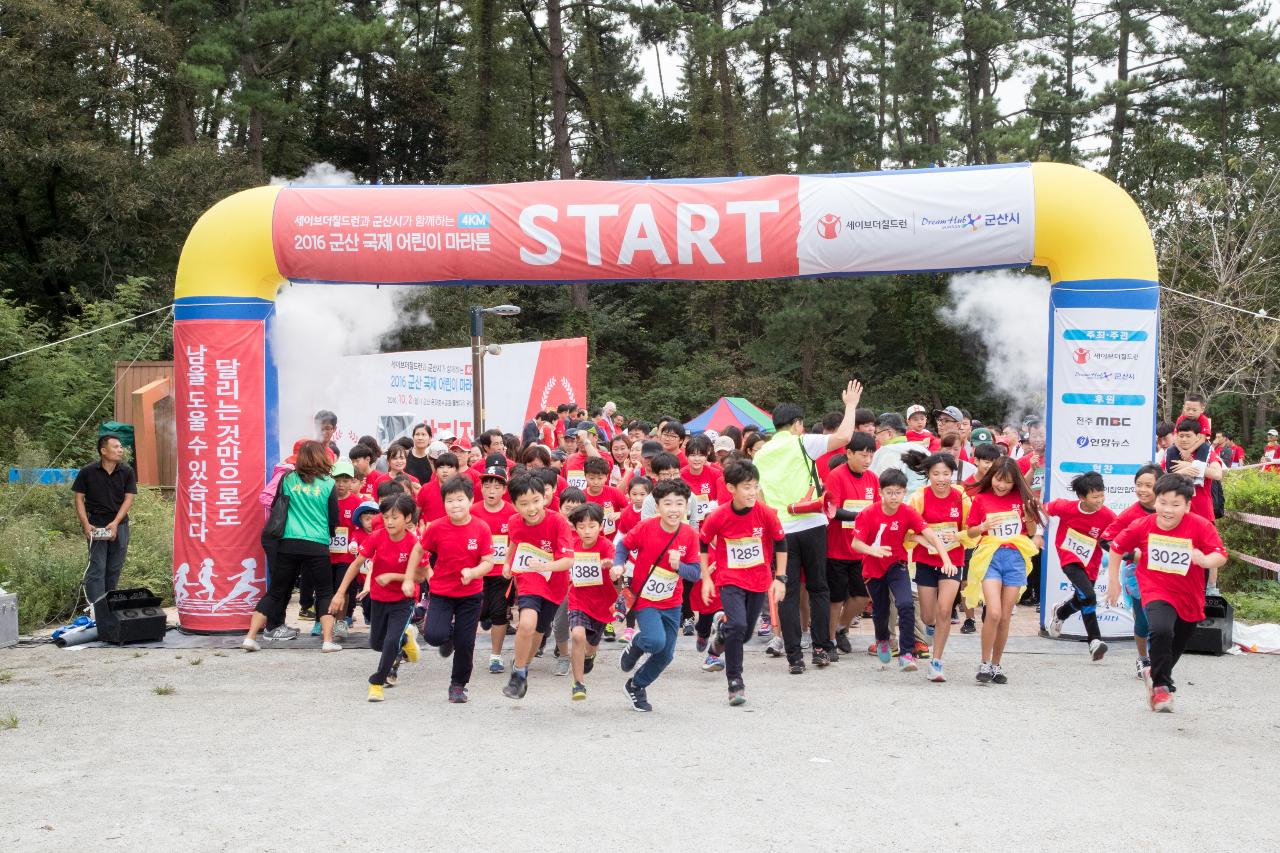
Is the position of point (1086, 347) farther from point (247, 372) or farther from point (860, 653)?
point (247, 372)

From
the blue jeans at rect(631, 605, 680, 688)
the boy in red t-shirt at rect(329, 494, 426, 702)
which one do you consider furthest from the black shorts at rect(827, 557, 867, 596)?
the boy in red t-shirt at rect(329, 494, 426, 702)

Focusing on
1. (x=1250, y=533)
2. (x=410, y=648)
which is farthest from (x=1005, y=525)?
(x=1250, y=533)

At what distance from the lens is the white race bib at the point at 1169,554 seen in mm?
7398

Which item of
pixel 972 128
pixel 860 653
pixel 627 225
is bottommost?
pixel 860 653

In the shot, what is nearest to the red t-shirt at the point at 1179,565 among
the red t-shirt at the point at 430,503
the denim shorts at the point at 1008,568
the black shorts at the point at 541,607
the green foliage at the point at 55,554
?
the denim shorts at the point at 1008,568

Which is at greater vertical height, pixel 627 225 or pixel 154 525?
pixel 627 225

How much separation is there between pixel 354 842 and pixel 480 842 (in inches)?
20.8

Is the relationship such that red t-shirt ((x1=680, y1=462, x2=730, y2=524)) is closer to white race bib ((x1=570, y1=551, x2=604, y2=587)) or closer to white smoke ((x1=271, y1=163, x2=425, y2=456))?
white race bib ((x1=570, y1=551, x2=604, y2=587))

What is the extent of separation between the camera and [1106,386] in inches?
390

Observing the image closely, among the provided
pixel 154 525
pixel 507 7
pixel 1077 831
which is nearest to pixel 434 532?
pixel 1077 831

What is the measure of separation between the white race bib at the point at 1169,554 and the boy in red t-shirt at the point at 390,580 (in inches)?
184

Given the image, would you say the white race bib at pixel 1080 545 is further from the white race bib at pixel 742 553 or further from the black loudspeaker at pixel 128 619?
the black loudspeaker at pixel 128 619

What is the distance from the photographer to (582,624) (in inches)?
308

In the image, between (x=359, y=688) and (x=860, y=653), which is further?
(x=860, y=653)
